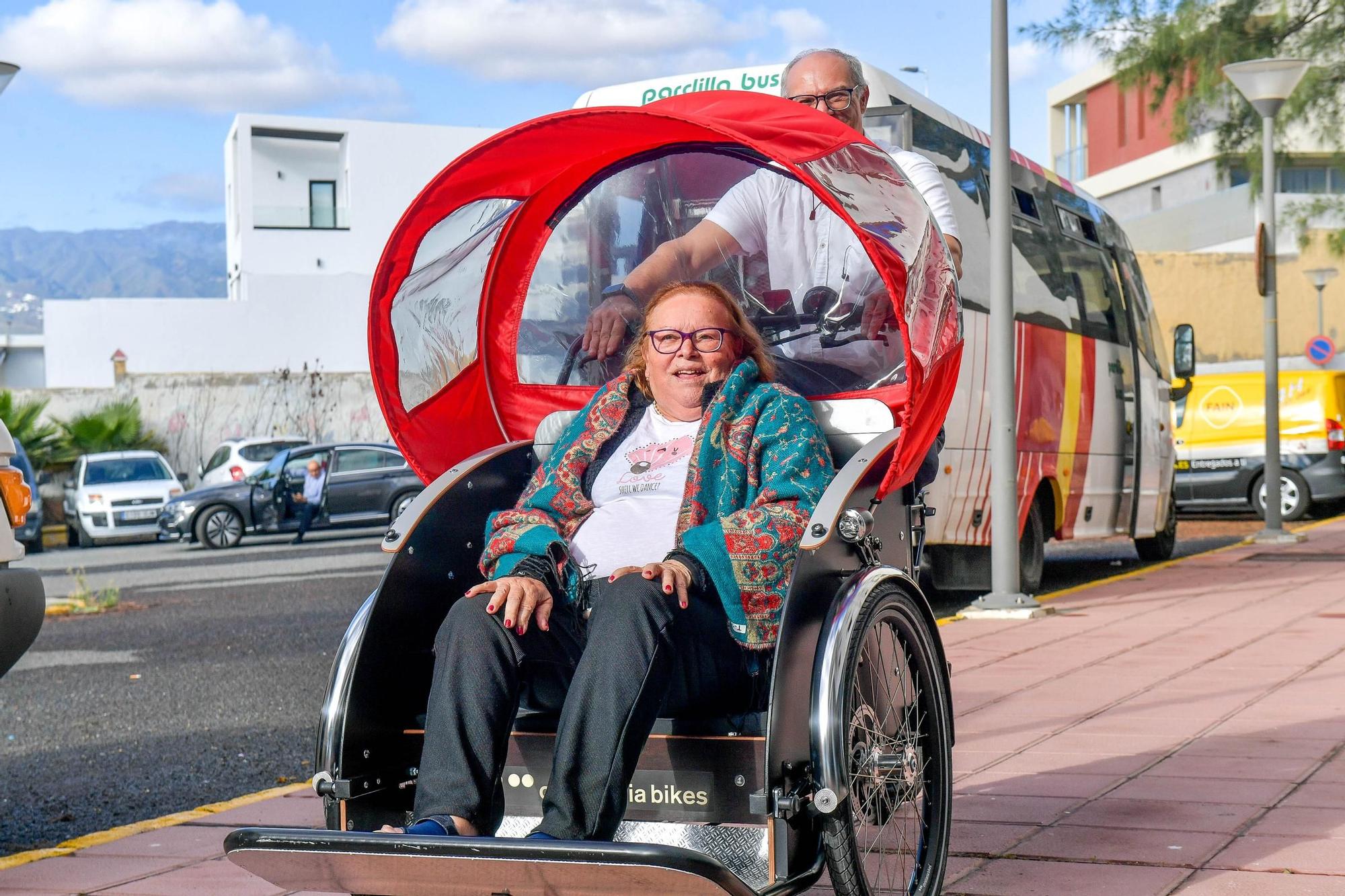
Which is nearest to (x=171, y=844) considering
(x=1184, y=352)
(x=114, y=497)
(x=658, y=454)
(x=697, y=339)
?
(x=658, y=454)

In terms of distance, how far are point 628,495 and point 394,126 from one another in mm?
51878

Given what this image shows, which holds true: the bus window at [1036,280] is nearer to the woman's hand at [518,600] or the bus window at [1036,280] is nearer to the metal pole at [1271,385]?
the metal pole at [1271,385]

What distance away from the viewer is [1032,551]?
38.7ft

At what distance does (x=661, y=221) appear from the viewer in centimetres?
468

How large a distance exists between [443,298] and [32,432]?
2687cm

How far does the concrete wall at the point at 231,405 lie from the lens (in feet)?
110

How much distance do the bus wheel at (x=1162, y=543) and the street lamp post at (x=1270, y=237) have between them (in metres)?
1.33

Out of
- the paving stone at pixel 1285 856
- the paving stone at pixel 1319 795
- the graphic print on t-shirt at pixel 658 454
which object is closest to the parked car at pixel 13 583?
the graphic print on t-shirt at pixel 658 454

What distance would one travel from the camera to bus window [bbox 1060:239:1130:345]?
40.3 feet

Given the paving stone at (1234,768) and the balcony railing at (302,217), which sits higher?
the balcony railing at (302,217)

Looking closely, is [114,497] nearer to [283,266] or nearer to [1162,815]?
[1162,815]

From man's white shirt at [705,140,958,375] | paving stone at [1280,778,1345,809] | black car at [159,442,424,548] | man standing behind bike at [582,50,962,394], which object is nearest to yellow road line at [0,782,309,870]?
man standing behind bike at [582,50,962,394]

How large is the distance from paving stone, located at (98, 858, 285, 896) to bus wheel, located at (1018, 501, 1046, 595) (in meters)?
8.27

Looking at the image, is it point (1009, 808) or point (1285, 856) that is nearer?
point (1285, 856)
